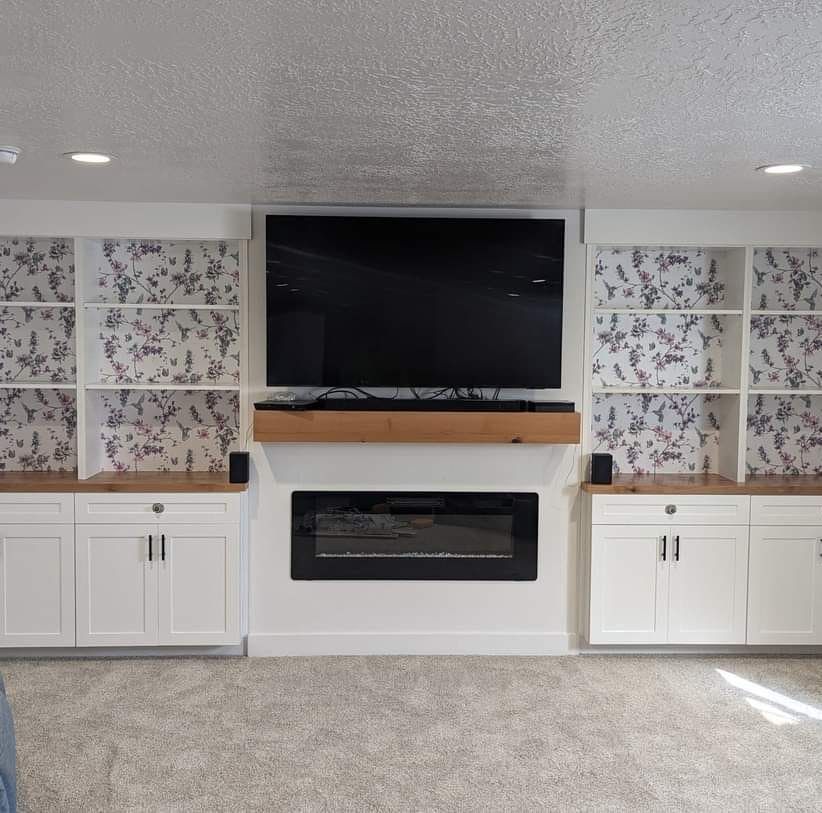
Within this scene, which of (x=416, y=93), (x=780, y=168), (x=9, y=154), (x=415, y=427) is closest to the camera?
(x=416, y=93)

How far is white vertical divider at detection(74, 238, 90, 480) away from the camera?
13.9 ft

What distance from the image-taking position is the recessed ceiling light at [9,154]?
119 inches

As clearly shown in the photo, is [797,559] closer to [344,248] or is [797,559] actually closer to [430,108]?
[344,248]

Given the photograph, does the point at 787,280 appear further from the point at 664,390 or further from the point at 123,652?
the point at 123,652

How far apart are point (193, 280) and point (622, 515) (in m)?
2.61

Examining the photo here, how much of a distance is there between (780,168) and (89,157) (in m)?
2.64

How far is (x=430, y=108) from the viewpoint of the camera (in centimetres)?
249

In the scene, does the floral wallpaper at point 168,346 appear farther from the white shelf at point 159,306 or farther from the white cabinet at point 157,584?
the white cabinet at point 157,584

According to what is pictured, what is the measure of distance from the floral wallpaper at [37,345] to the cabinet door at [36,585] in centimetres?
87

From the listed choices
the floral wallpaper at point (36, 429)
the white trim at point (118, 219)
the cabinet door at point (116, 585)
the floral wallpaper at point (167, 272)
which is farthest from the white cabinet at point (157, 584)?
the white trim at point (118, 219)

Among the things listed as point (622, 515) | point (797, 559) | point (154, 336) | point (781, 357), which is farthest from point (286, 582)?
point (781, 357)

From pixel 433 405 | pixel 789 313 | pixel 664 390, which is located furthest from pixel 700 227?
pixel 433 405

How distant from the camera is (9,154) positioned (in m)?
3.06

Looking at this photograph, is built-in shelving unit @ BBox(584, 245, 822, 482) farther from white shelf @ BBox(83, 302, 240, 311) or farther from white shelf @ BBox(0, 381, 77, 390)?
white shelf @ BBox(0, 381, 77, 390)
